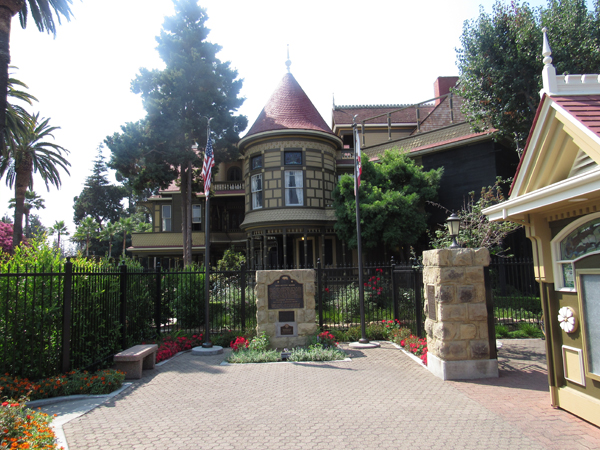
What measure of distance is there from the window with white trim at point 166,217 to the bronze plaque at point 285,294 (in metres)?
21.8

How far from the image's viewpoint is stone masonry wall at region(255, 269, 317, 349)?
10.2 metres

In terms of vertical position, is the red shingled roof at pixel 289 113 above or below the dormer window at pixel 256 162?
above

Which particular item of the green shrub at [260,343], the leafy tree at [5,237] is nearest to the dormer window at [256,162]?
the green shrub at [260,343]

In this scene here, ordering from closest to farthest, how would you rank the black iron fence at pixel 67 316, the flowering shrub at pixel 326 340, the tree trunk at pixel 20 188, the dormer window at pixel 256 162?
the black iron fence at pixel 67 316, the flowering shrub at pixel 326 340, the dormer window at pixel 256 162, the tree trunk at pixel 20 188

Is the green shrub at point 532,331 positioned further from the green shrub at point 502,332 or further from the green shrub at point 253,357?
the green shrub at point 253,357

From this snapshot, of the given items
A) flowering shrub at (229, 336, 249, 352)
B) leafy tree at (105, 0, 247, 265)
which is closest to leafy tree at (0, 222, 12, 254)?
leafy tree at (105, 0, 247, 265)

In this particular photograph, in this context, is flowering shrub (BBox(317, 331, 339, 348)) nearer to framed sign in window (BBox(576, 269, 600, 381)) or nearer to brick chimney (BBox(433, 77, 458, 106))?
framed sign in window (BBox(576, 269, 600, 381))

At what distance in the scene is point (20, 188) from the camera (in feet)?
88.7

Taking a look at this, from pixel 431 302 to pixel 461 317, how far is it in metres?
0.72

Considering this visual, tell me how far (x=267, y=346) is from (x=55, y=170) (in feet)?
94.4

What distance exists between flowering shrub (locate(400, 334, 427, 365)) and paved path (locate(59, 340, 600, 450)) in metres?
0.63

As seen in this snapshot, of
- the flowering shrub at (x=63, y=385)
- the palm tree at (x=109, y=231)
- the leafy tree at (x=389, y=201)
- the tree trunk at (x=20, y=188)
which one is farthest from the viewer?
the palm tree at (x=109, y=231)

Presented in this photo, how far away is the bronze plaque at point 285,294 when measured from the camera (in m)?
10.3

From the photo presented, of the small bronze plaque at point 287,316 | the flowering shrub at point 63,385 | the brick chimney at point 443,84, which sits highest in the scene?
the brick chimney at point 443,84
